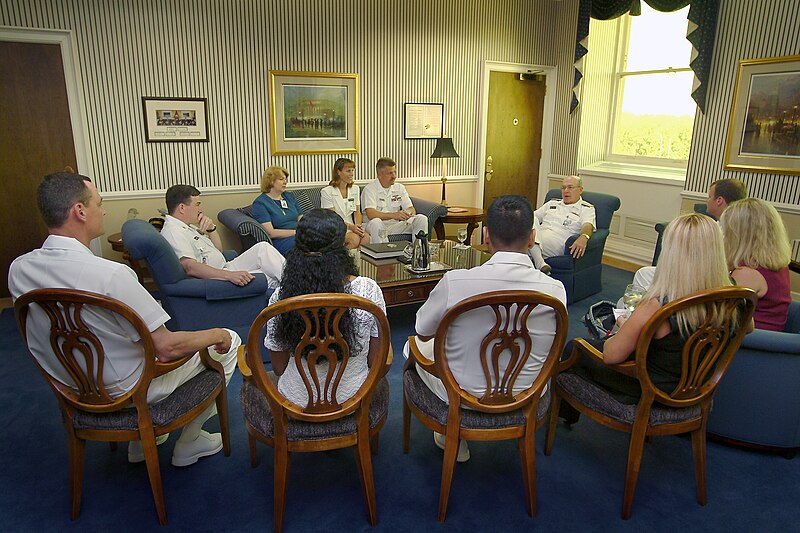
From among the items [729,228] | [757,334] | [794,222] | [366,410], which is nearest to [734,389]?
[757,334]

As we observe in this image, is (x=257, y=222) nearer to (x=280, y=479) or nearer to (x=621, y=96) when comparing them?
(x=280, y=479)

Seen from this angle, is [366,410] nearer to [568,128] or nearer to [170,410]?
[170,410]

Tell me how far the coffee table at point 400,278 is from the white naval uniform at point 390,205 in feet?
4.13

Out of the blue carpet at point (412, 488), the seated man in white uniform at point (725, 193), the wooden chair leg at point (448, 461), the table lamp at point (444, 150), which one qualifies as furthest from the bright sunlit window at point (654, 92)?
the wooden chair leg at point (448, 461)

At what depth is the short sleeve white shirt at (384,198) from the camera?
5301mm

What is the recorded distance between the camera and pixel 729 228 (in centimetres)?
248

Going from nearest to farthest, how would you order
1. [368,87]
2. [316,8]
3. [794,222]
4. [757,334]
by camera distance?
[757,334] → [794,222] → [316,8] → [368,87]

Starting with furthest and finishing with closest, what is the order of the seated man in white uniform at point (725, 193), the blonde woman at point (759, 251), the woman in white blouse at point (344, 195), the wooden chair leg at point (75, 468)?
the woman in white blouse at point (344, 195) < the seated man in white uniform at point (725, 193) < the blonde woman at point (759, 251) < the wooden chair leg at point (75, 468)

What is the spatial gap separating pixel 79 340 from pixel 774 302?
2.85 meters

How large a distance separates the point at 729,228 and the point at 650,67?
4396 millimetres

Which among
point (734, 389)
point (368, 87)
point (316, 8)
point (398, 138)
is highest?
point (316, 8)

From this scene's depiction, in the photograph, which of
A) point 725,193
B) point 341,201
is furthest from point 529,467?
point 341,201

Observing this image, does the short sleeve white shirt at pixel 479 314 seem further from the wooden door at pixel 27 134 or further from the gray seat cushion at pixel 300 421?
the wooden door at pixel 27 134

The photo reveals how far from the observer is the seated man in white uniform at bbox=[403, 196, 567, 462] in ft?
6.07
